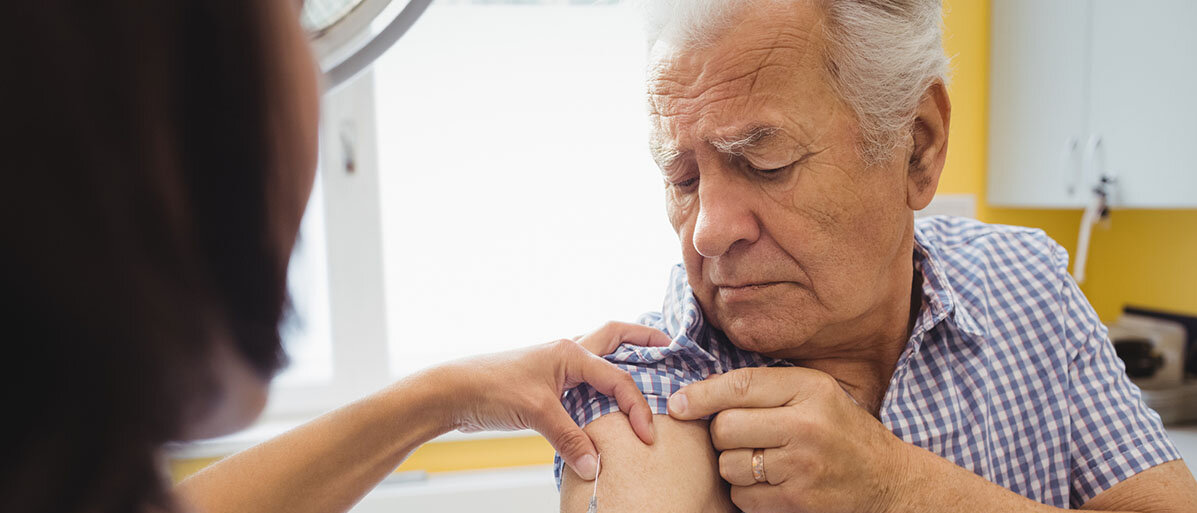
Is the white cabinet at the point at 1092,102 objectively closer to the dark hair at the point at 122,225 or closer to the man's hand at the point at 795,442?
the man's hand at the point at 795,442

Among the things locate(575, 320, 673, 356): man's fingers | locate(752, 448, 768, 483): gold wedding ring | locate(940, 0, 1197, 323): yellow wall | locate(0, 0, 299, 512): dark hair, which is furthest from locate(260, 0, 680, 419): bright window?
locate(0, 0, 299, 512): dark hair

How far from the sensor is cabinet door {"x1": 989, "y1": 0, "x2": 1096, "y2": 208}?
2.49m

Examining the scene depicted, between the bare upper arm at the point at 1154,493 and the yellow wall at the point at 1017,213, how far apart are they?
6.24 ft

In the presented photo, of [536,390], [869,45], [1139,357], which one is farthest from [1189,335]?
[536,390]

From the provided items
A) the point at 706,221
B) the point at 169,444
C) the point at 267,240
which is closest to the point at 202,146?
the point at 267,240

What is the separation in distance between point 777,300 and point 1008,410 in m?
0.40

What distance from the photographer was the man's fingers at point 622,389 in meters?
0.92

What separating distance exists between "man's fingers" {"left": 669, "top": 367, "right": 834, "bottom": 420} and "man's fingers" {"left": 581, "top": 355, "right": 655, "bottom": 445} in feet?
0.14

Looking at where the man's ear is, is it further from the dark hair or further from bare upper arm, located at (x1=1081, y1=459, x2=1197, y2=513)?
the dark hair

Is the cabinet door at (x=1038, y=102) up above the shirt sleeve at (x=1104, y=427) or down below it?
above

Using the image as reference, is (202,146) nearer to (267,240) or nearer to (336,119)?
(267,240)

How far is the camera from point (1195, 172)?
7.00ft

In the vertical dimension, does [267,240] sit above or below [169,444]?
above

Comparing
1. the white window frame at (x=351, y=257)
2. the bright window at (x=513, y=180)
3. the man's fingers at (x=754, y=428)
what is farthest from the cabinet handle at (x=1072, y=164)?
the white window frame at (x=351, y=257)
